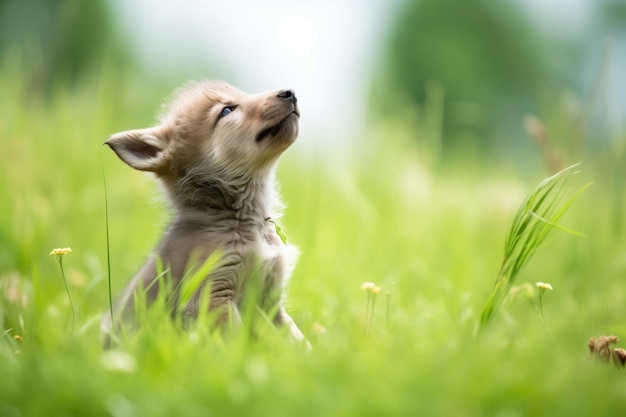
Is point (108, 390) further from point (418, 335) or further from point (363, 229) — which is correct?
point (363, 229)

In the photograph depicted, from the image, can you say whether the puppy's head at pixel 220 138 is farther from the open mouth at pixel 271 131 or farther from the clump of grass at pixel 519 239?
the clump of grass at pixel 519 239

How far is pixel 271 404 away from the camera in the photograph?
2.16 meters

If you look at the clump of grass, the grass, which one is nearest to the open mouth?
the grass

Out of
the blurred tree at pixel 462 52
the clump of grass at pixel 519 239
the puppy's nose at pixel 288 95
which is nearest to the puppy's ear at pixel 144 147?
the puppy's nose at pixel 288 95

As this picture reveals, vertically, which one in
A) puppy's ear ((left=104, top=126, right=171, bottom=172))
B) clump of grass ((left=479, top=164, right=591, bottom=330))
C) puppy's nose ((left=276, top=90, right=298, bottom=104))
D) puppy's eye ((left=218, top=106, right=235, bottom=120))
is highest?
puppy's nose ((left=276, top=90, right=298, bottom=104))

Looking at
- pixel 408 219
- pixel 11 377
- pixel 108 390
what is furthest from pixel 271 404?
pixel 408 219

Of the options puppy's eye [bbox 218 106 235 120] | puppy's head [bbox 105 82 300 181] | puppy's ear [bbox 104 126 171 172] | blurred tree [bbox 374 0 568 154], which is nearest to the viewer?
puppy's ear [bbox 104 126 171 172]

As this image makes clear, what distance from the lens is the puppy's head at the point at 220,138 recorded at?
3580 mm

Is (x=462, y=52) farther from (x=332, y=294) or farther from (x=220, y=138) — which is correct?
(x=220, y=138)

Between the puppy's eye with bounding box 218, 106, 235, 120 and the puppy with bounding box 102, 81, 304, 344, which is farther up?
the puppy's eye with bounding box 218, 106, 235, 120

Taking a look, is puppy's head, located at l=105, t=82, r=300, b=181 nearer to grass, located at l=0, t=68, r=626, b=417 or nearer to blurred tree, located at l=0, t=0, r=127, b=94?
grass, located at l=0, t=68, r=626, b=417

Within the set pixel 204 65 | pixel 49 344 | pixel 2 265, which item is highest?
pixel 204 65

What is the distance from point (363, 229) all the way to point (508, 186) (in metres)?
1.73

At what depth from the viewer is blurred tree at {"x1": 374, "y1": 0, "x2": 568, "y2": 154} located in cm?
1542
